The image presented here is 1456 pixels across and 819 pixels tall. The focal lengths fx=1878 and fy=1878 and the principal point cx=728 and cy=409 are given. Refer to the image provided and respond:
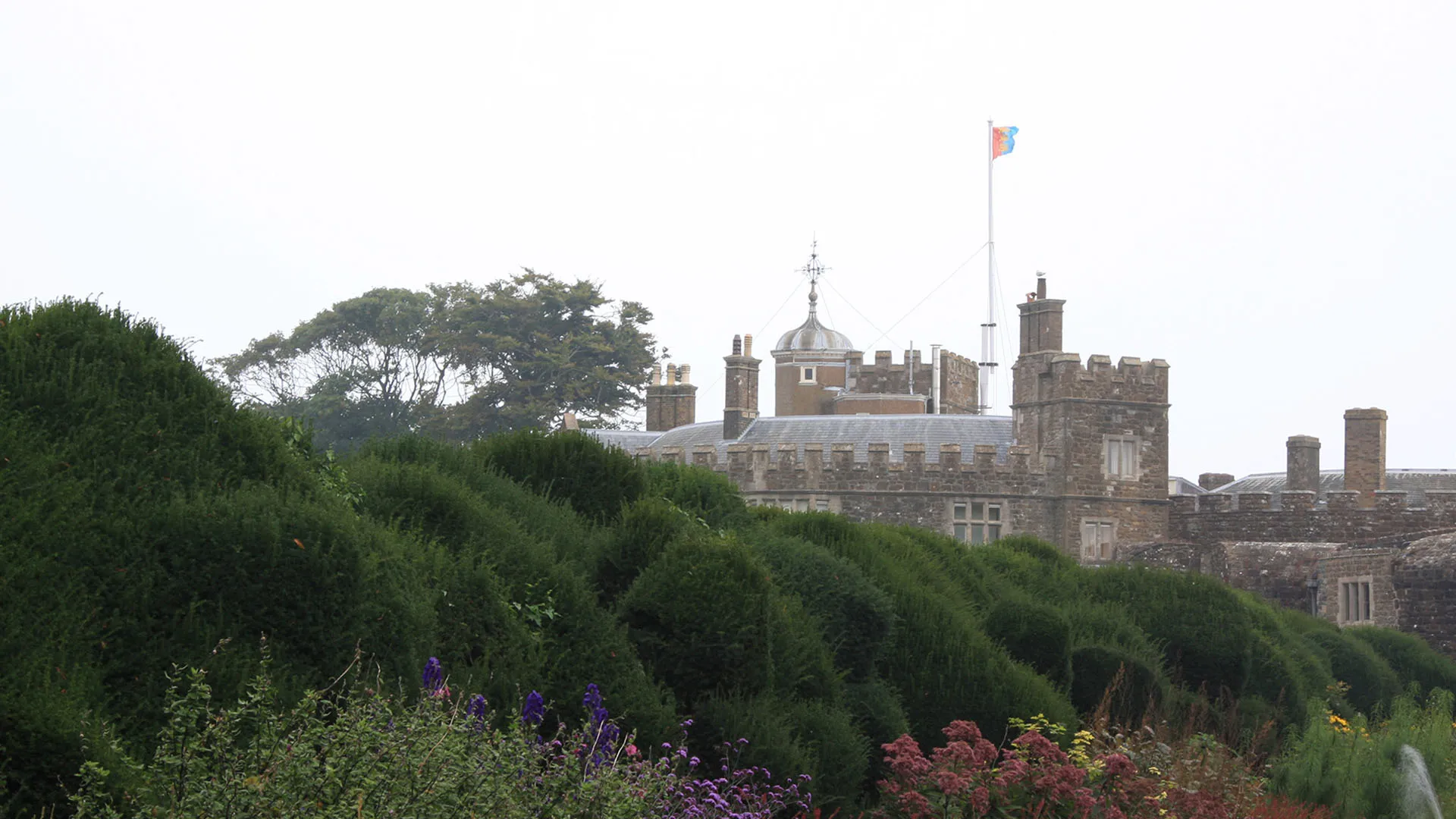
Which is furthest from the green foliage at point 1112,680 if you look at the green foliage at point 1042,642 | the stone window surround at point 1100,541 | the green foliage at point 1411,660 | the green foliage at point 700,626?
the stone window surround at point 1100,541

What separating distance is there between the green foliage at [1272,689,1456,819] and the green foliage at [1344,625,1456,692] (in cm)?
1273

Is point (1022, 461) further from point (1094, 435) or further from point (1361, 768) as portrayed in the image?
point (1361, 768)

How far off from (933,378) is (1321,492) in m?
12.6

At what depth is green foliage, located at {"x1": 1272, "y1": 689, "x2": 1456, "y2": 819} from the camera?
14.7 metres

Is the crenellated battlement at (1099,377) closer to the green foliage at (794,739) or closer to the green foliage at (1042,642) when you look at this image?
the green foliage at (1042,642)

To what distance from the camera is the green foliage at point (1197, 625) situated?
2145 cm

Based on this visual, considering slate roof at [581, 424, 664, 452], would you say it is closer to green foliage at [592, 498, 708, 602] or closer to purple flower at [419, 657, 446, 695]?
green foliage at [592, 498, 708, 602]

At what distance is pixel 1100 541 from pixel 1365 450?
7.53 m

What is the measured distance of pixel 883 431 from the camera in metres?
48.0

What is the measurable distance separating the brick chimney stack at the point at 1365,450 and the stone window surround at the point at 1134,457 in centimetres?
531

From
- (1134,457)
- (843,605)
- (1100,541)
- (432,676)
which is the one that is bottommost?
(432,676)

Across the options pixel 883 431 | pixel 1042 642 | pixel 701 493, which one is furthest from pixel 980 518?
pixel 701 493

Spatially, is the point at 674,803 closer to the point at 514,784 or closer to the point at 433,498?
the point at 514,784

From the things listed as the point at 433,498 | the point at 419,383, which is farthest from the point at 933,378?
the point at 433,498
